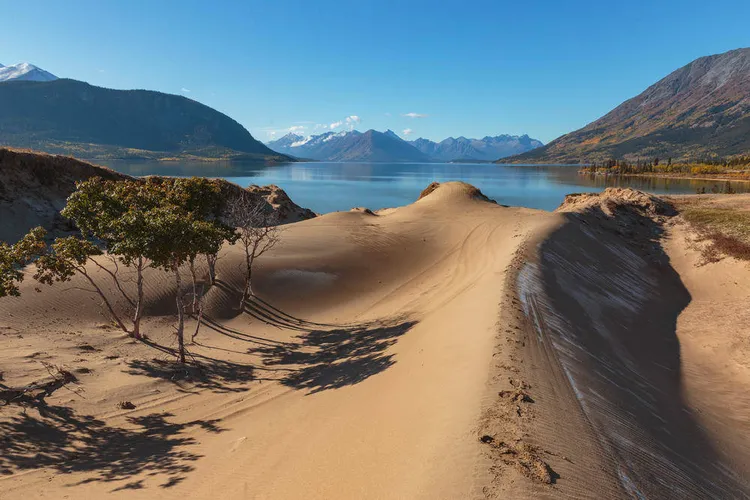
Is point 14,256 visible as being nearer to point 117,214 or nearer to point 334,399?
point 117,214

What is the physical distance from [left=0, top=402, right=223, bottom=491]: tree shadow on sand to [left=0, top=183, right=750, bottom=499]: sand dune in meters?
0.05

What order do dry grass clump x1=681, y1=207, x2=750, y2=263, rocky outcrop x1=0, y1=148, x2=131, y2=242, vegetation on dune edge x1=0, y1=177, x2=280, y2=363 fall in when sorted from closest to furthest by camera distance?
1. vegetation on dune edge x1=0, y1=177, x2=280, y2=363
2. rocky outcrop x1=0, y1=148, x2=131, y2=242
3. dry grass clump x1=681, y1=207, x2=750, y2=263

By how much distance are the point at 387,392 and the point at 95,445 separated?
6710mm

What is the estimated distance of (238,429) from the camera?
30.1 ft

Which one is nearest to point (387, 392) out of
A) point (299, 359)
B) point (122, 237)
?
point (299, 359)

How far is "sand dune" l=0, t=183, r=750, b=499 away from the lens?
6605mm

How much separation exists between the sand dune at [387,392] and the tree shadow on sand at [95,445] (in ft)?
0.16

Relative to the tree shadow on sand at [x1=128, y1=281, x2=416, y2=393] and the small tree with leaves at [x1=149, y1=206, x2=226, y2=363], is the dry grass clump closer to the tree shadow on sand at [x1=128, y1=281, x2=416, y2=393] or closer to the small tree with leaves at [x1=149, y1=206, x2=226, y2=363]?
the tree shadow on sand at [x1=128, y1=281, x2=416, y2=393]

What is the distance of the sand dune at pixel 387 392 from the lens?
661cm

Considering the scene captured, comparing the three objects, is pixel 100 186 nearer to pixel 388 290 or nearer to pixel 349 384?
pixel 349 384

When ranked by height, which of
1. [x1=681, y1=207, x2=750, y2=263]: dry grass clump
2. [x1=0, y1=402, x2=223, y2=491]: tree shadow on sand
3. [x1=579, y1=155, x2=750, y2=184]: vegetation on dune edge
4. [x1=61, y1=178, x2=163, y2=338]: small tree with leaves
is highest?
[x1=579, y1=155, x2=750, y2=184]: vegetation on dune edge

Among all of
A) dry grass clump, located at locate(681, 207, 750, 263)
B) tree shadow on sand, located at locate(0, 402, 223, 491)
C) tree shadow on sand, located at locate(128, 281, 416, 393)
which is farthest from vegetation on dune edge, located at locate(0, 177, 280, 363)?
dry grass clump, located at locate(681, 207, 750, 263)

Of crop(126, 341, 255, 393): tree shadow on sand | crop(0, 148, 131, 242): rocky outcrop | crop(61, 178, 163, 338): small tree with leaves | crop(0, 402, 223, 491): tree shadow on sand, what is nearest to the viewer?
crop(0, 402, 223, 491): tree shadow on sand

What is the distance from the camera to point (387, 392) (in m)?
9.90
